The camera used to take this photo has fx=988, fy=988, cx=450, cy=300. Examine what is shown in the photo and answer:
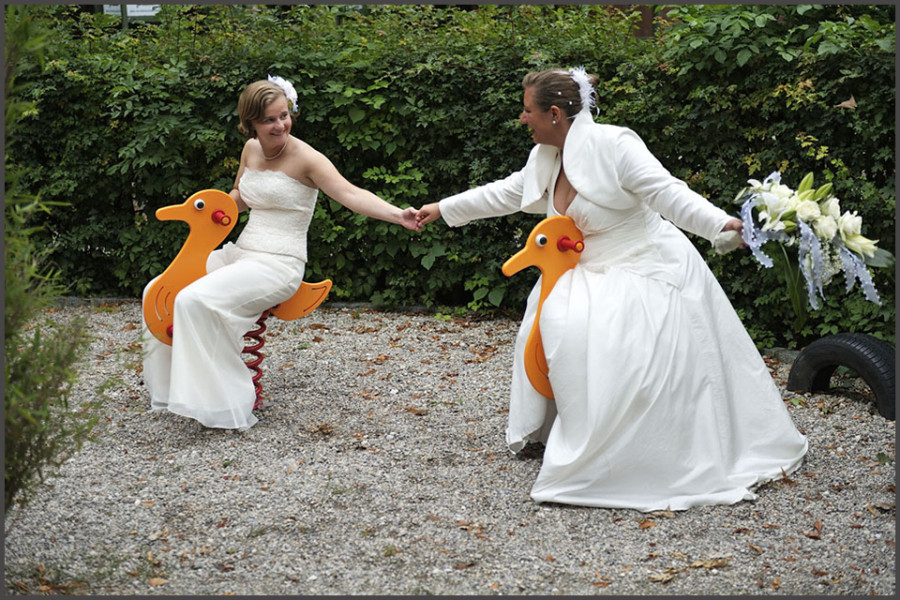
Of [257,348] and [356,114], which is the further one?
[356,114]

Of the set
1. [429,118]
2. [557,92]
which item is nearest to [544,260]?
[557,92]

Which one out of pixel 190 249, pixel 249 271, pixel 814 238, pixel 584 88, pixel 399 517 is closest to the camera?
pixel 814 238

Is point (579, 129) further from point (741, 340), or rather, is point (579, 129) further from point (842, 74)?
point (842, 74)

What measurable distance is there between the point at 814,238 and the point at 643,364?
867 mm

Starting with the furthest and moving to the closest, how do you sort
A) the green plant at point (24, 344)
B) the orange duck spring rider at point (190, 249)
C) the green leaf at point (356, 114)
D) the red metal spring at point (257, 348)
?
the green leaf at point (356, 114) < the red metal spring at point (257, 348) < the orange duck spring rider at point (190, 249) < the green plant at point (24, 344)

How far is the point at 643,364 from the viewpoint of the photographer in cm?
422

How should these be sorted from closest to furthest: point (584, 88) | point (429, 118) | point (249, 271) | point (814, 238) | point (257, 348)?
point (814, 238)
point (584, 88)
point (249, 271)
point (257, 348)
point (429, 118)

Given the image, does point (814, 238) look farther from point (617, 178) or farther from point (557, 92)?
point (557, 92)

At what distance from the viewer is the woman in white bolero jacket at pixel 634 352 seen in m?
4.22

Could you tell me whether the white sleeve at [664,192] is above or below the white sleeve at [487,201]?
above

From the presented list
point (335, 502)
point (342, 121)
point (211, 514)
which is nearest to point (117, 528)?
point (211, 514)

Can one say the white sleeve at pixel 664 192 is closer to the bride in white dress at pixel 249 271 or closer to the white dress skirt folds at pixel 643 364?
the white dress skirt folds at pixel 643 364

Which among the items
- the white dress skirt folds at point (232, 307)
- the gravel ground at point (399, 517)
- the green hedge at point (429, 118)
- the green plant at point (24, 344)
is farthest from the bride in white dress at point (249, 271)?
the green hedge at point (429, 118)

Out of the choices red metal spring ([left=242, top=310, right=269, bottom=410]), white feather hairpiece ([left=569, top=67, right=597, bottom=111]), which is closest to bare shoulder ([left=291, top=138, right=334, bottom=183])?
red metal spring ([left=242, top=310, right=269, bottom=410])
